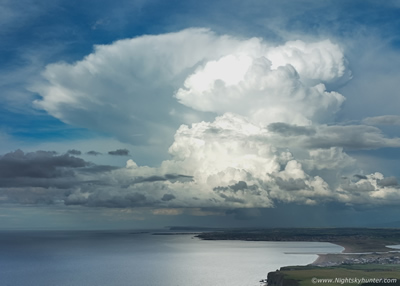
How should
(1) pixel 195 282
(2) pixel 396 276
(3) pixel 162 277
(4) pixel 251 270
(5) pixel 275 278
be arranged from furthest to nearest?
(4) pixel 251 270
(3) pixel 162 277
(1) pixel 195 282
(5) pixel 275 278
(2) pixel 396 276

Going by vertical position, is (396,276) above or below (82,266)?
above

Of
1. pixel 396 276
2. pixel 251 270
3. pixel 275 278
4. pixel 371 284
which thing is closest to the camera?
pixel 371 284

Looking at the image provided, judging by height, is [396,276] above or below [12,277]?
above

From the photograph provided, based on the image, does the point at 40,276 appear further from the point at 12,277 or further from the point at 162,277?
the point at 162,277

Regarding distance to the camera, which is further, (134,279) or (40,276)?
(40,276)

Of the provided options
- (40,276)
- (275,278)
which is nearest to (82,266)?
(40,276)

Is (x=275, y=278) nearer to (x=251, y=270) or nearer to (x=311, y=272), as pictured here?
(x=311, y=272)

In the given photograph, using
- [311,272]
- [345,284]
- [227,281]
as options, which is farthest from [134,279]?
[345,284]

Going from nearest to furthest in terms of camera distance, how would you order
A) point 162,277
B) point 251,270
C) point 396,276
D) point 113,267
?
point 396,276
point 162,277
point 251,270
point 113,267

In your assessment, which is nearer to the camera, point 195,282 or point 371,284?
point 371,284
